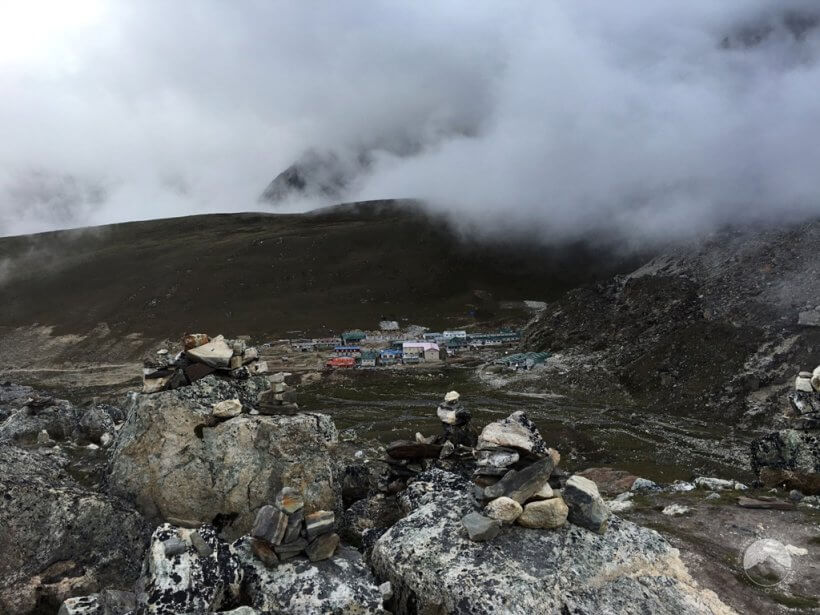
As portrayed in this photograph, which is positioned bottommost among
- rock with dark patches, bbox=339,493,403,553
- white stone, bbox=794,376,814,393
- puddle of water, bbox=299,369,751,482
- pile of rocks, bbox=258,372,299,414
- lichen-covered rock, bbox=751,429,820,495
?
puddle of water, bbox=299,369,751,482

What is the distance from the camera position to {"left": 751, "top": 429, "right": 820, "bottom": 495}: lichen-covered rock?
2170cm

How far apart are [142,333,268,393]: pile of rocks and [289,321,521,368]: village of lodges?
315ft

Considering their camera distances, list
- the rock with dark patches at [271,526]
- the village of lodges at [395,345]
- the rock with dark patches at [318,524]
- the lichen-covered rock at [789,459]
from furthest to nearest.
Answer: the village of lodges at [395,345], the lichen-covered rock at [789,459], the rock with dark patches at [318,524], the rock with dark patches at [271,526]

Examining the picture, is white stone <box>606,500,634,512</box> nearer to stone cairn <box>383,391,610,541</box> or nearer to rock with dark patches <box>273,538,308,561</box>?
stone cairn <box>383,391,610,541</box>

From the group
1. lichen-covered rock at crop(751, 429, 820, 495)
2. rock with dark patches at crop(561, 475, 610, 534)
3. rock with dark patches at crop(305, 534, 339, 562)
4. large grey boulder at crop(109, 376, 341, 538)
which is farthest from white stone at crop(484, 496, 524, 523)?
lichen-covered rock at crop(751, 429, 820, 495)

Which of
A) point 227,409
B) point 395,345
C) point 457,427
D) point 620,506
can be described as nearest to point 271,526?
point 227,409

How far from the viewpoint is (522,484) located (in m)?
10.4

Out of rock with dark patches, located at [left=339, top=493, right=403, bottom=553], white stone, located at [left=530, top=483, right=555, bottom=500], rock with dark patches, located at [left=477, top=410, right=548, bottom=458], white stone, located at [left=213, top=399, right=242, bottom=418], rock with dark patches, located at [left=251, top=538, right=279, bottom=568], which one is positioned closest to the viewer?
rock with dark patches, located at [left=251, top=538, right=279, bottom=568]

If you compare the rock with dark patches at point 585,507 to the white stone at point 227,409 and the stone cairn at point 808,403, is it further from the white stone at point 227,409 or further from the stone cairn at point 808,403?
the stone cairn at point 808,403

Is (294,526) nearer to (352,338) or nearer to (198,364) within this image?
(198,364)

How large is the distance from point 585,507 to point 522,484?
140 cm

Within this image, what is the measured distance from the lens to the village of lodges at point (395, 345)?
11731 centimetres

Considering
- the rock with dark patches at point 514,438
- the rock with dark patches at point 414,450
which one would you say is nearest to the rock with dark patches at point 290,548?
the rock with dark patches at point 514,438

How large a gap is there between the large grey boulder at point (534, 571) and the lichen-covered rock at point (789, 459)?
15.9 metres
